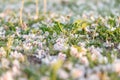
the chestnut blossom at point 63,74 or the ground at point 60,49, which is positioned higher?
the ground at point 60,49

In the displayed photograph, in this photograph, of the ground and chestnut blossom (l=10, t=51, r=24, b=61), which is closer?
the ground

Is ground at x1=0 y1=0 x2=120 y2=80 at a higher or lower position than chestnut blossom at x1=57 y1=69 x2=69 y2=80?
higher

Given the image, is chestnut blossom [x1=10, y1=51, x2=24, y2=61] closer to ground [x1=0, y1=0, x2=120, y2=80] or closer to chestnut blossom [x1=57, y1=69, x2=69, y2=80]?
ground [x1=0, y1=0, x2=120, y2=80]

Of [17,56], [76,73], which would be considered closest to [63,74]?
[76,73]

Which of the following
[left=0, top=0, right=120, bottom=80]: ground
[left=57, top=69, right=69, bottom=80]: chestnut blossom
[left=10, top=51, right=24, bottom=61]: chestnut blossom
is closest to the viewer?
[left=57, top=69, right=69, bottom=80]: chestnut blossom

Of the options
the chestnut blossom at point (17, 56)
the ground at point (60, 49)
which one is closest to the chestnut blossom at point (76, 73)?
the ground at point (60, 49)

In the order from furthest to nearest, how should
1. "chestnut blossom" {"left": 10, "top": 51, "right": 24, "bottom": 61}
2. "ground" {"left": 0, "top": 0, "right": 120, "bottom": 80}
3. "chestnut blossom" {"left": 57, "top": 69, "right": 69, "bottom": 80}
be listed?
"chestnut blossom" {"left": 10, "top": 51, "right": 24, "bottom": 61}, "ground" {"left": 0, "top": 0, "right": 120, "bottom": 80}, "chestnut blossom" {"left": 57, "top": 69, "right": 69, "bottom": 80}

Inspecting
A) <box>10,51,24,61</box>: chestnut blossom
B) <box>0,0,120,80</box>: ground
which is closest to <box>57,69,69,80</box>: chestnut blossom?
<box>0,0,120,80</box>: ground

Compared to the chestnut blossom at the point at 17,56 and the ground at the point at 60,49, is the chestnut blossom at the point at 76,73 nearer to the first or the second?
the ground at the point at 60,49

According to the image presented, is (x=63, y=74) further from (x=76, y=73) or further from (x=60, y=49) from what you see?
(x=60, y=49)

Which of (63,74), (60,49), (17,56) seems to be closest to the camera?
(63,74)

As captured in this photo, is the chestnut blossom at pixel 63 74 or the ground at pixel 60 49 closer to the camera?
the chestnut blossom at pixel 63 74
